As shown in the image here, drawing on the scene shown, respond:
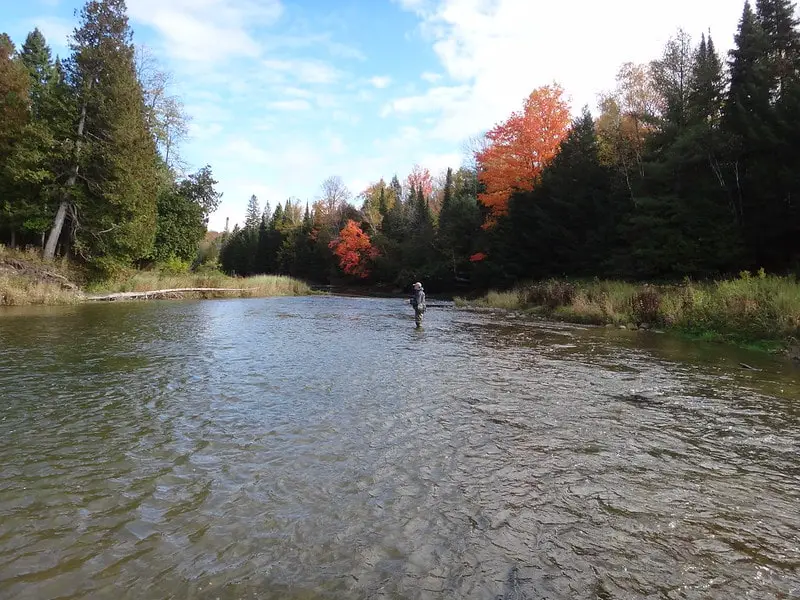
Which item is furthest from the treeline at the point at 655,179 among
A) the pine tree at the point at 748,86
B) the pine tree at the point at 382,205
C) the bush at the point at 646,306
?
the pine tree at the point at 382,205

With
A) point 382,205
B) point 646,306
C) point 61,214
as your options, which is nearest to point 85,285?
point 61,214

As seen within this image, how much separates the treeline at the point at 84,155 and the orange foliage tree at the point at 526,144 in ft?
84.5

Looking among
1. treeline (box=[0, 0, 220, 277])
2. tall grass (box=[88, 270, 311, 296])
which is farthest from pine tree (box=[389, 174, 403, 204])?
treeline (box=[0, 0, 220, 277])

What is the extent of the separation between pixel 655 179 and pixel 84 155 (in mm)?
31134

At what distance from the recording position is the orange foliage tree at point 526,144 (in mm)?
36906

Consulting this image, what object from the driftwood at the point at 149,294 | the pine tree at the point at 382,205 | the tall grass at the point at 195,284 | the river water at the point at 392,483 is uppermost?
the pine tree at the point at 382,205

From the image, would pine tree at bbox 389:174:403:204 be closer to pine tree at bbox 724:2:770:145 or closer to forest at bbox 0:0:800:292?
forest at bbox 0:0:800:292

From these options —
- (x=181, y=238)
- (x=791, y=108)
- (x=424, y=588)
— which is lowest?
(x=424, y=588)

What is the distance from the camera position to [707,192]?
79.9 feet

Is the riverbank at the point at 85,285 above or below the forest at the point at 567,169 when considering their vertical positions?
below

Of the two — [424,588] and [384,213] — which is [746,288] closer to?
[424,588]

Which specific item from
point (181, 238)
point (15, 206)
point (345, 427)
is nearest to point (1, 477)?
point (345, 427)

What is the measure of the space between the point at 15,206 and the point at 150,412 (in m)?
26.2

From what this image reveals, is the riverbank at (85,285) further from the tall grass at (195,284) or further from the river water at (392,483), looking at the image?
the river water at (392,483)
